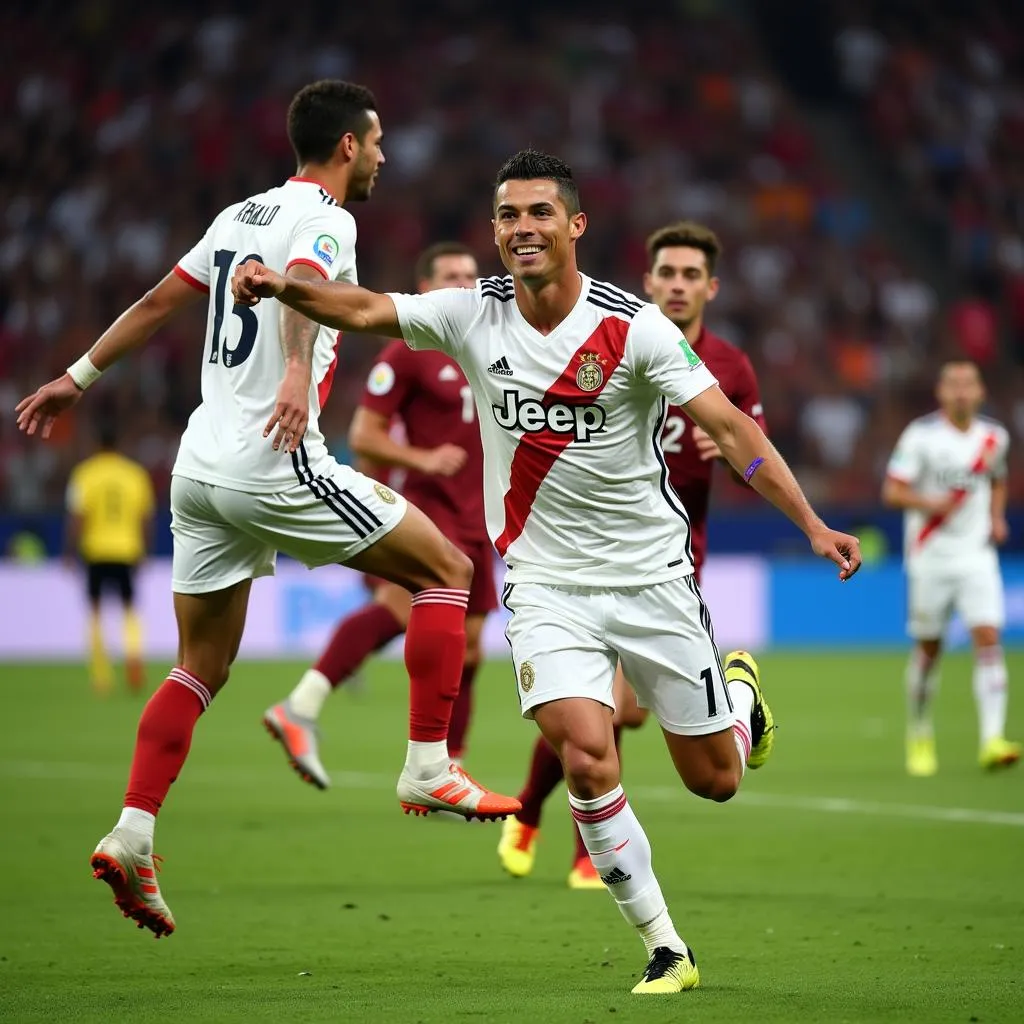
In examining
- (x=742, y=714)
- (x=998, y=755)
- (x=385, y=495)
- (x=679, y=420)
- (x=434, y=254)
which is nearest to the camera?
(x=385, y=495)

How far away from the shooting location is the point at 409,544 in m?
5.93

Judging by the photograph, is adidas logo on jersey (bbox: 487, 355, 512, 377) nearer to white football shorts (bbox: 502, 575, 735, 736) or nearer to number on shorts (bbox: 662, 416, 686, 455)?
white football shorts (bbox: 502, 575, 735, 736)

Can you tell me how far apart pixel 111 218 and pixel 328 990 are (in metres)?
20.3

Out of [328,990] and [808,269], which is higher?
[808,269]

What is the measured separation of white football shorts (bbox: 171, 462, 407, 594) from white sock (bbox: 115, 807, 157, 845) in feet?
2.47

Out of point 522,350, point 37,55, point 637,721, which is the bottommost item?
point 637,721

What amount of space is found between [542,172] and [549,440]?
0.81m

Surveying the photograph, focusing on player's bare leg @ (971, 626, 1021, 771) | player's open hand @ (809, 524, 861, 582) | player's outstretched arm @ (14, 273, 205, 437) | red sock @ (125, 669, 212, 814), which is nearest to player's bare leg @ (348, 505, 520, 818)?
red sock @ (125, 669, 212, 814)

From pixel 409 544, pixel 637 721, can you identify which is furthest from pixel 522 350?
pixel 637 721

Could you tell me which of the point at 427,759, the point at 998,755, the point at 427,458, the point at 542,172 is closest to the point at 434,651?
the point at 427,759

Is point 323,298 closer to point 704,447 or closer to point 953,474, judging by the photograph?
point 704,447

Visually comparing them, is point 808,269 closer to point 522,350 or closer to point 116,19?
point 116,19

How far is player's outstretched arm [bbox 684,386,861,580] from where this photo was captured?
509 cm

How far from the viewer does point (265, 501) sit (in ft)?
19.1
